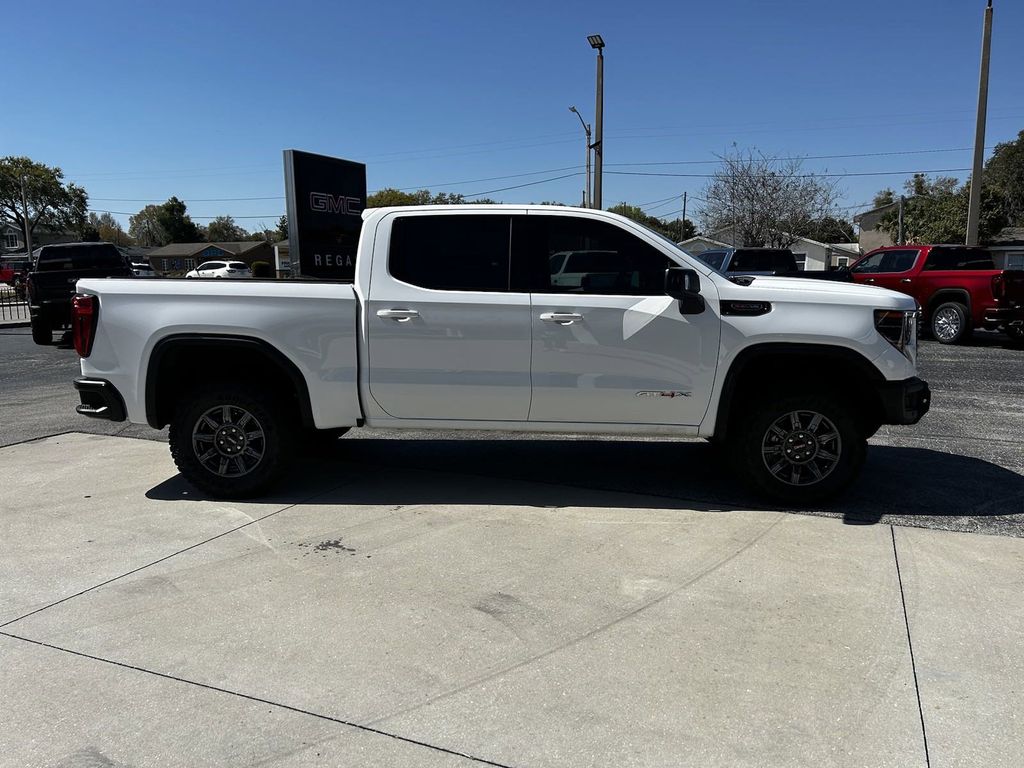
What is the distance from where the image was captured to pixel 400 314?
5078 millimetres

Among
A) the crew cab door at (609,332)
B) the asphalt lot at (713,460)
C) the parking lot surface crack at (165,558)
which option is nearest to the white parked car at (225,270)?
the asphalt lot at (713,460)

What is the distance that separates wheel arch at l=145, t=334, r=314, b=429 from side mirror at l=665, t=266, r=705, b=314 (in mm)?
2468

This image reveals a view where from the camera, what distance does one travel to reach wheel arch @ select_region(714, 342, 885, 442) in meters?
4.91

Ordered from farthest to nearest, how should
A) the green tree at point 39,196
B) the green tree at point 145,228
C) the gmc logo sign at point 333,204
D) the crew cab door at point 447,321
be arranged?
the green tree at point 145,228 → the green tree at point 39,196 → the gmc logo sign at point 333,204 → the crew cab door at point 447,321

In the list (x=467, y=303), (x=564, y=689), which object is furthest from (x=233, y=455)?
(x=564, y=689)

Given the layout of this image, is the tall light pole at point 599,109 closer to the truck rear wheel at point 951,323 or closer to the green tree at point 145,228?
the truck rear wheel at point 951,323

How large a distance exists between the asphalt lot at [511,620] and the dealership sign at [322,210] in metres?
5.63

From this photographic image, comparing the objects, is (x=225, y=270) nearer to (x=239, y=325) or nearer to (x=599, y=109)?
(x=599, y=109)

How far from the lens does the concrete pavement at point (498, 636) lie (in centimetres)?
279

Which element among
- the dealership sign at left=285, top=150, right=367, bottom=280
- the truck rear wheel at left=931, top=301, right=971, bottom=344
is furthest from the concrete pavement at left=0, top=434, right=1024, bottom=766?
the truck rear wheel at left=931, top=301, right=971, bottom=344

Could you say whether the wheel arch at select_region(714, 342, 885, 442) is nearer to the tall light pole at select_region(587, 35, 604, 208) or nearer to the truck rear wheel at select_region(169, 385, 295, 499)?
the truck rear wheel at select_region(169, 385, 295, 499)

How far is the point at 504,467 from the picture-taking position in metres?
6.25

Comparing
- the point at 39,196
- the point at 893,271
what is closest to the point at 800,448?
the point at 893,271

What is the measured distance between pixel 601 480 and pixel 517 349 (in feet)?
4.55
